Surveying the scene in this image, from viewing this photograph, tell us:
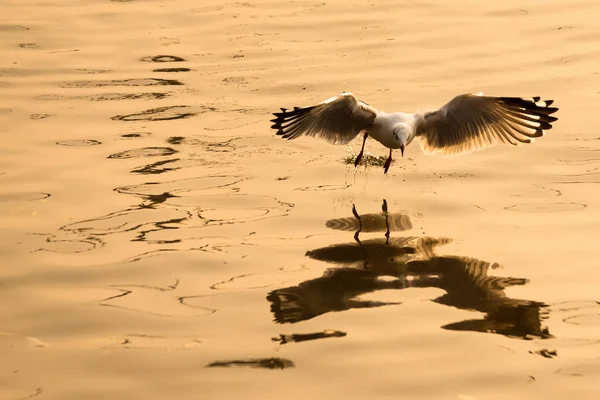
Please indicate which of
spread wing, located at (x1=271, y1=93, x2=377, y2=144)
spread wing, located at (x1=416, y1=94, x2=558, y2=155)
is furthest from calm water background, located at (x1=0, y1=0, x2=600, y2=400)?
spread wing, located at (x1=271, y1=93, x2=377, y2=144)

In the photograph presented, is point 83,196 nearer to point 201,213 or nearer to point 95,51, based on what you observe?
point 201,213

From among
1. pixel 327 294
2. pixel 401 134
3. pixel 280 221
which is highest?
pixel 401 134

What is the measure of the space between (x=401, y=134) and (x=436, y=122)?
554mm

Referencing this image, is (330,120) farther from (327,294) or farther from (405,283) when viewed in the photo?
(327,294)

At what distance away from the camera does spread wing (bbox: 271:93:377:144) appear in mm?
8648

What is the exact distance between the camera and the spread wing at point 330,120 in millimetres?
8648

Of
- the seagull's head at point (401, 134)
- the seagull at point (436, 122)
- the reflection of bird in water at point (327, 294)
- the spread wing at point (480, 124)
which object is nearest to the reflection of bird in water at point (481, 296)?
the reflection of bird in water at point (327, 294)

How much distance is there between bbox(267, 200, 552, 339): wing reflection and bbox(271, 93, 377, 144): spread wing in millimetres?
944

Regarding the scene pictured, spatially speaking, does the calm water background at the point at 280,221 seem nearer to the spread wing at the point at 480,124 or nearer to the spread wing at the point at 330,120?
the spread wing at the point at 480,124

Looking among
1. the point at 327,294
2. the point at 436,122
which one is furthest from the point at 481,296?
the point at 436,122

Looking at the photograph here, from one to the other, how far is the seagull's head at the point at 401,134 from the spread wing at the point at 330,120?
298 mm

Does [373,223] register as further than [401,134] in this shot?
No

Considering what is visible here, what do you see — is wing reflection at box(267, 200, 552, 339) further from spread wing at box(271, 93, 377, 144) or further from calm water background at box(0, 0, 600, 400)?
spread wing at box(271, 93, 377, 144)

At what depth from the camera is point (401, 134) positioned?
852cm
